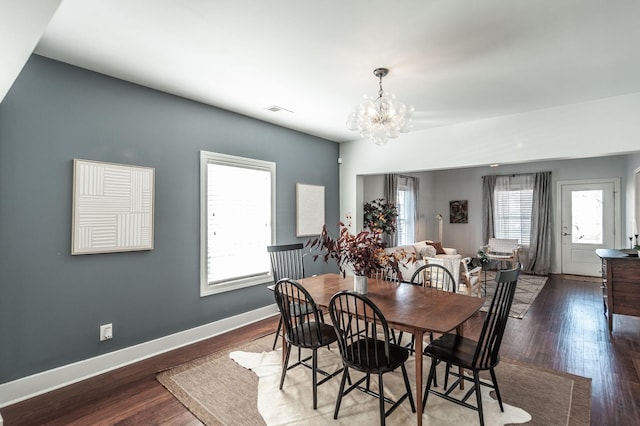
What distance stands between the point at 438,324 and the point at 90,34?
10.2ft

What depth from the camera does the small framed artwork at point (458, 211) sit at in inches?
344

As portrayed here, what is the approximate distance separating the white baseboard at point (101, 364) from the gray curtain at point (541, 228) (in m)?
6.83

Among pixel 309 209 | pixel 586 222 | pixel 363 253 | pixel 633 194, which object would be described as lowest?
pixel 363 253

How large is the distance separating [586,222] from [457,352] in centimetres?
681

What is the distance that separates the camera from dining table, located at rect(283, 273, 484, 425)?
6.59ft

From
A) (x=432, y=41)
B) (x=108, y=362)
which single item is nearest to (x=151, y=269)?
(x=108, y=362)

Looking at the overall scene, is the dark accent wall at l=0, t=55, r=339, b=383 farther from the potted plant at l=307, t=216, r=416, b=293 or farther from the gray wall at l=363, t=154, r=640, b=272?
the gray wall at l=363, t=154, r=640, b=272

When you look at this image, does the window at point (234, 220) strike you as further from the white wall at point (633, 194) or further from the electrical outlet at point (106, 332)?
the white wall at point (633, 194)

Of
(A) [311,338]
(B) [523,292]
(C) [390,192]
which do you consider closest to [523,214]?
(B) [523,292]

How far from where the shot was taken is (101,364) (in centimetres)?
292

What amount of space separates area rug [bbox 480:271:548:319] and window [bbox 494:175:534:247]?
43.7 inches

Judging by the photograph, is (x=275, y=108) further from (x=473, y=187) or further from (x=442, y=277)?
(x=473, y=187)

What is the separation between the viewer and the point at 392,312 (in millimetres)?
2227

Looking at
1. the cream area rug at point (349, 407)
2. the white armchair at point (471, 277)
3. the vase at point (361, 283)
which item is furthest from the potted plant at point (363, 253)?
the white armchair at point (471, 277)
